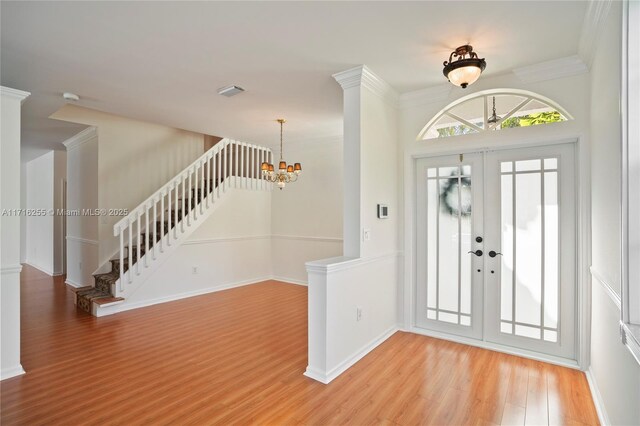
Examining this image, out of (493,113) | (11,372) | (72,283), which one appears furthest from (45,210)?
(493,113)

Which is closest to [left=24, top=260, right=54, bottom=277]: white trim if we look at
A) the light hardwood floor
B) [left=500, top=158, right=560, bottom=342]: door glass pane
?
the light hardwood floor

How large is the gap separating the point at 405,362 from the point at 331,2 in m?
3.22

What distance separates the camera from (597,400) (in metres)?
2.42

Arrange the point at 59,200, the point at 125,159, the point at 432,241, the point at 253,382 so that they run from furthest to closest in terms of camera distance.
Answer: the point at 59,200
the point at 125,159
the point at 432,241
the point at 253,382

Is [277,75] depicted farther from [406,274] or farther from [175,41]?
[406,274]

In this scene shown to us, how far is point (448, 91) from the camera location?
363 centimetres

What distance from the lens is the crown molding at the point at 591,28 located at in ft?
6.91

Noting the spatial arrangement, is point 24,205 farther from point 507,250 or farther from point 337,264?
point 507,250

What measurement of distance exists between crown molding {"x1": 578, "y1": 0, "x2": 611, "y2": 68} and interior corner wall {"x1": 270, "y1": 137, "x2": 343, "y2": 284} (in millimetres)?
3925

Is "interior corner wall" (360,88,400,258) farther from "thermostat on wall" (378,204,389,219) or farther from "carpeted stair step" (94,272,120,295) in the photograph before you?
"carpeted stair step" (94,272,120,295)

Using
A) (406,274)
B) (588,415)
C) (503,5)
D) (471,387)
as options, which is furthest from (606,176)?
(406,274)

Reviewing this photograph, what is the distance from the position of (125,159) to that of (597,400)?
7109 millimetres

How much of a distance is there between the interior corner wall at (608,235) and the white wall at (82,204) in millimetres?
6771

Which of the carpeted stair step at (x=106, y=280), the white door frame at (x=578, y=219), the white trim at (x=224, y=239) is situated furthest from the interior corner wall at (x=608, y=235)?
the carpeted stair step at (x=106, y=280)
